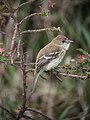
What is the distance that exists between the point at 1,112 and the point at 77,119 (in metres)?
2.16

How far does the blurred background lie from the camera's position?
7207mm

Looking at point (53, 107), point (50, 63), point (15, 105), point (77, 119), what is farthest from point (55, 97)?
point (50, 63)

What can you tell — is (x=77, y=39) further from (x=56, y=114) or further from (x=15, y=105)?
(x=15, y=105)

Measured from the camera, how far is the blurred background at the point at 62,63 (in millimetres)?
7207

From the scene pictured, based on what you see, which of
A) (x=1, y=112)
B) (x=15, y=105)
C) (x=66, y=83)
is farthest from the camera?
(x=66, y=83)

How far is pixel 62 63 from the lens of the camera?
7168mm

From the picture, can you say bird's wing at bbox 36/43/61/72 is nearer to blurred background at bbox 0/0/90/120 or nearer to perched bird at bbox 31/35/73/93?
perched bird at bbox 31/35/73/93

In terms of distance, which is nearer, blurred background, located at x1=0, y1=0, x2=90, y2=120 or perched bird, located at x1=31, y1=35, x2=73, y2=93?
perched bird, located at x1=31, y1=35, x2=73, y2=93

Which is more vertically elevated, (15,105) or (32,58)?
(32,58)

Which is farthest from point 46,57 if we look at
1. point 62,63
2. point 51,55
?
point 62,63

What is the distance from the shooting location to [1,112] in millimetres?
5191

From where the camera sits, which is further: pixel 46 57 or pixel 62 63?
pixel 62 63

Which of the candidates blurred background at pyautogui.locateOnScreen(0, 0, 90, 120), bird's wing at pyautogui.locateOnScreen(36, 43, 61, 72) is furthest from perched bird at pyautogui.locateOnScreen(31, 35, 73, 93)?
blurred background at pyautogui.locateOnScreen(0, 0, 90, 120)

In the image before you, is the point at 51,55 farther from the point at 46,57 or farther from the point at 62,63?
the point at 62,63
